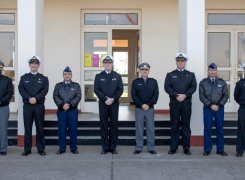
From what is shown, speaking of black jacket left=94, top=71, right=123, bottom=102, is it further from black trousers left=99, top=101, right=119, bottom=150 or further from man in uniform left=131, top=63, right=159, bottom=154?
man in uniform left=131, top=63, right=159, bottom=154

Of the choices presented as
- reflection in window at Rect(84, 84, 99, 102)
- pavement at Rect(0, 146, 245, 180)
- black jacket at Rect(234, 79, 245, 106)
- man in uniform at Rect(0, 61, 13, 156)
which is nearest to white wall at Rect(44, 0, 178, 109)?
reflection in window at Rect(84, 84, 99, 102)

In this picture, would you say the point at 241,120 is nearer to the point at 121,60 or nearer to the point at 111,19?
the point at 111,19

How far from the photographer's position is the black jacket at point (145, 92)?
25.6 feet

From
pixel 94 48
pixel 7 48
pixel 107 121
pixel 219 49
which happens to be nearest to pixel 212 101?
pixel 107 121

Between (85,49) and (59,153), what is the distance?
4362 millimetres

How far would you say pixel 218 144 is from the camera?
7.71 metres

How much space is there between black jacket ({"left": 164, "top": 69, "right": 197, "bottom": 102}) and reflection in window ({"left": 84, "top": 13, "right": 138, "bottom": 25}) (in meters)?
3.96

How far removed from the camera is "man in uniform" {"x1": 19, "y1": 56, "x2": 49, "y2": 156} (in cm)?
762

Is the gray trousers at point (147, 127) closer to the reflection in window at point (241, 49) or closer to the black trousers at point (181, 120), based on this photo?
the black trousers at point (181, 120)

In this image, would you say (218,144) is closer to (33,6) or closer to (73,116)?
(73,116)

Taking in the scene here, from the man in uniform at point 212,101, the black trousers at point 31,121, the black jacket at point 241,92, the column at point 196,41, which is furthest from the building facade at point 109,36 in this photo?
the black jacket at point 241,92

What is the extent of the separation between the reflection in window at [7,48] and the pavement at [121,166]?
393 cm

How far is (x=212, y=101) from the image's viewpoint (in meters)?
7.58

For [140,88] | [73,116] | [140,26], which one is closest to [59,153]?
[73,116]
